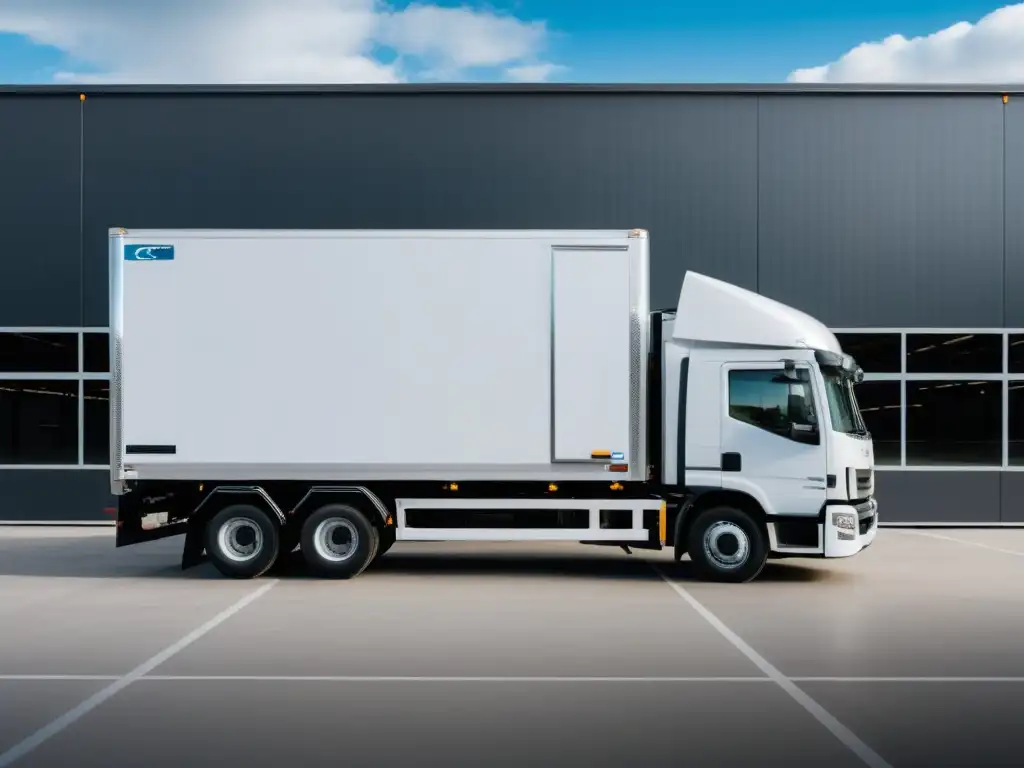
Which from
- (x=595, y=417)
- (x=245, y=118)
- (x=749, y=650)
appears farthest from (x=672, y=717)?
(x=245, y=118)

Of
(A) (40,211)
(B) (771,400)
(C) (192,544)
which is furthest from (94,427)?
(B) (771,400)

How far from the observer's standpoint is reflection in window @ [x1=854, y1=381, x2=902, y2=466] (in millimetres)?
20266

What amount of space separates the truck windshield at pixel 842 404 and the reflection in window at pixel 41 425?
1342 cm

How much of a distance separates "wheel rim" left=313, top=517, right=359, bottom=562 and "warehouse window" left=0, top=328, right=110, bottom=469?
9.00m

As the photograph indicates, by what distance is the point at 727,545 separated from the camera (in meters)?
12.8

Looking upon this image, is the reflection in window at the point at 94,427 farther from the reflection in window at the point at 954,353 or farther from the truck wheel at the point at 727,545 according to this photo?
the reflection in window at the point at 954,353

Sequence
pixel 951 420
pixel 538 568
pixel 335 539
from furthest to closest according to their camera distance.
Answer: pixel 951 420 → pixel 538 568 → pixel 335 539

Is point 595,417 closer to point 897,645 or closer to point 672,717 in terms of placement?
point 897,645

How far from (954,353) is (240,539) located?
13328 millimetres

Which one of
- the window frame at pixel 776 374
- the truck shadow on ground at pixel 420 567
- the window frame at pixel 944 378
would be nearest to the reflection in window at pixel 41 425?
the truck shadow on ground at pixel 420 567

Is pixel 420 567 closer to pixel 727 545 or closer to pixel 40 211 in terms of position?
pixel 727 545

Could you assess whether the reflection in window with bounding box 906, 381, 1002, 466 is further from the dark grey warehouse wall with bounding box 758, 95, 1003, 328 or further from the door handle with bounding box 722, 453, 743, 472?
the door handle with bounding box 722, 453, 743, 472

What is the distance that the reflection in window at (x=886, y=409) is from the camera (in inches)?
798

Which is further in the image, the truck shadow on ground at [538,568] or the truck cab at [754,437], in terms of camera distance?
the truck shadow on ground at [538,568]
